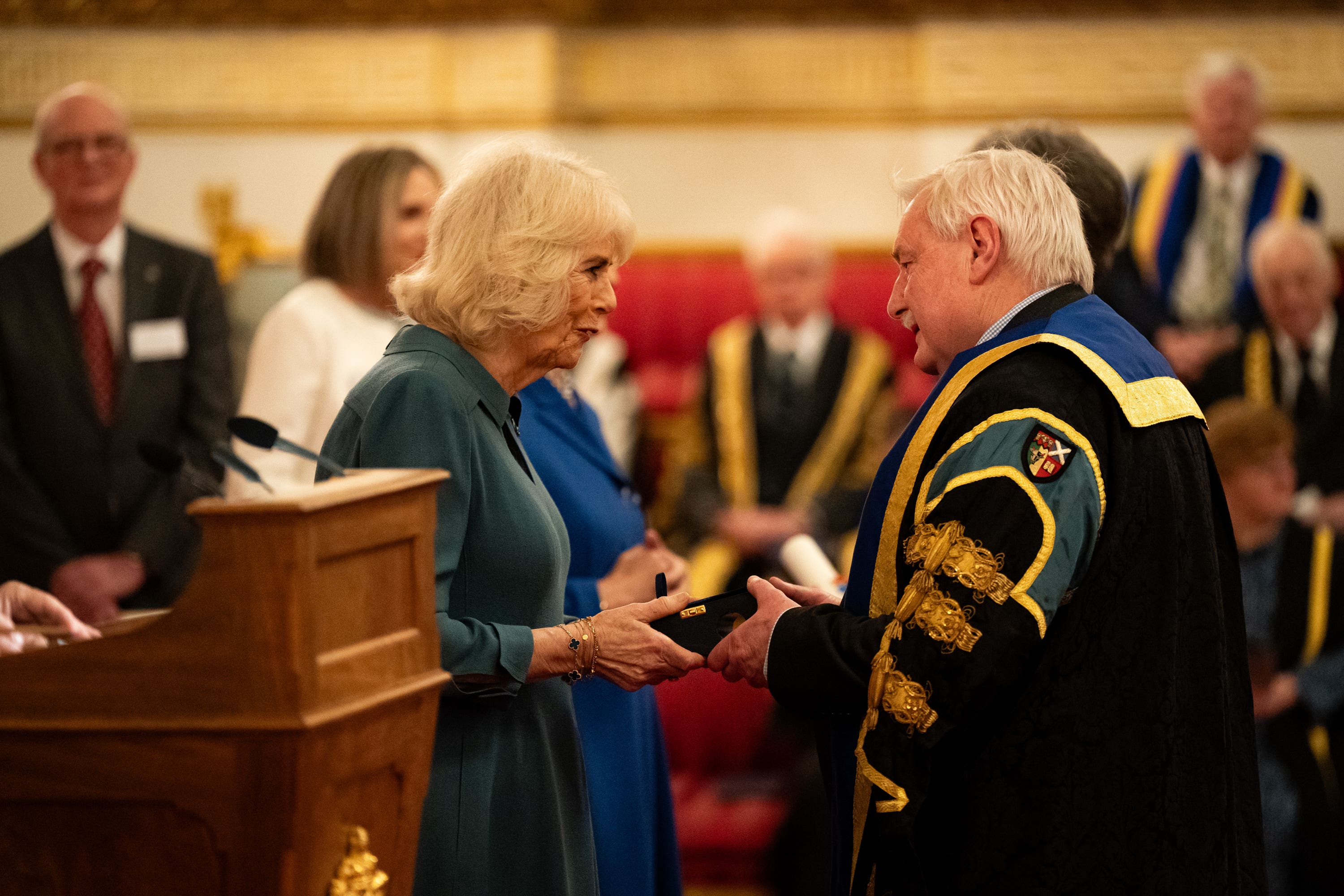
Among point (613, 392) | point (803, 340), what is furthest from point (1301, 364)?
point (613, 392)

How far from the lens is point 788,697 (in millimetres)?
2074

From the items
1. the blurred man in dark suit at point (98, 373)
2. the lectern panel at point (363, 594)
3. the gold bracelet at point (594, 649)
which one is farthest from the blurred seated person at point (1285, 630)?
the lectern panel at point (363, 594)

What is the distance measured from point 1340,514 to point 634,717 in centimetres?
282

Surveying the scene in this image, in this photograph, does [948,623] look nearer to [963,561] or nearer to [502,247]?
[963,561]

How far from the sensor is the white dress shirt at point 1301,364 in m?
4.90

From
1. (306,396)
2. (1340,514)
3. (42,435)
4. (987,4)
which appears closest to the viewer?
(306,396)

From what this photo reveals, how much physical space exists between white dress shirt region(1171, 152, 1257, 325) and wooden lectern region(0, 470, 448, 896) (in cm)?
438

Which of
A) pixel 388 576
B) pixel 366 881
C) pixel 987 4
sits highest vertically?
pixel 987 4

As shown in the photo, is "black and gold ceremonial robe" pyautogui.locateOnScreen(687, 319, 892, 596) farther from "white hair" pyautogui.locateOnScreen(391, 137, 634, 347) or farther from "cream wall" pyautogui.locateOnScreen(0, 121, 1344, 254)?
"white hair" pyautogui.locateOnScreen(391, 137, 634, 347)

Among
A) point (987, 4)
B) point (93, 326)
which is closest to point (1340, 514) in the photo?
point (987, 4)

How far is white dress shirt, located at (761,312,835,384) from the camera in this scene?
5.29 m

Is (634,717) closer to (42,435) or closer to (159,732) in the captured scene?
(159,732)

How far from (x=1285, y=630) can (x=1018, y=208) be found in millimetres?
2422

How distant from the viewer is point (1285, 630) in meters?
4.04
